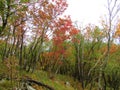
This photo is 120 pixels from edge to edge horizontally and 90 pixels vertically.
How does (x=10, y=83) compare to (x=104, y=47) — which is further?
(x=104, y=47)

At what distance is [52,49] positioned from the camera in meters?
50.3

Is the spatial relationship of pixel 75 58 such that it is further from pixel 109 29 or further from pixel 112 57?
pixel 109 29

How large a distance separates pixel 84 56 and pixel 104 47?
3.96 m

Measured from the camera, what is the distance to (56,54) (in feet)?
142

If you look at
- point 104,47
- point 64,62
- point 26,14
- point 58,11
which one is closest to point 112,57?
point 104,47

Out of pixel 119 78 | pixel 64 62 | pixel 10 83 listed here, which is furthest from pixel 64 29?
pixel 64 62

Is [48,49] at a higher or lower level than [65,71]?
higher

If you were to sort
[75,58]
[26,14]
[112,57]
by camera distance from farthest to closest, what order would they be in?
1. [75,58]
2. [112,57]
3. [26,14]

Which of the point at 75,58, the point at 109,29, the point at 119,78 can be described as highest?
the point at 109,29

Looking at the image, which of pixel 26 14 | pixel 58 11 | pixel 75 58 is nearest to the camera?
pixel 26 14

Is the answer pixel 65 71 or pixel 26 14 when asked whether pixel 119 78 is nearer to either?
pixel 65 71

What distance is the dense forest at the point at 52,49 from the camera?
61.4 ft

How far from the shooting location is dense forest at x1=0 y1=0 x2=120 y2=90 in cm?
1870

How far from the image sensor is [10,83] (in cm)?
1833
